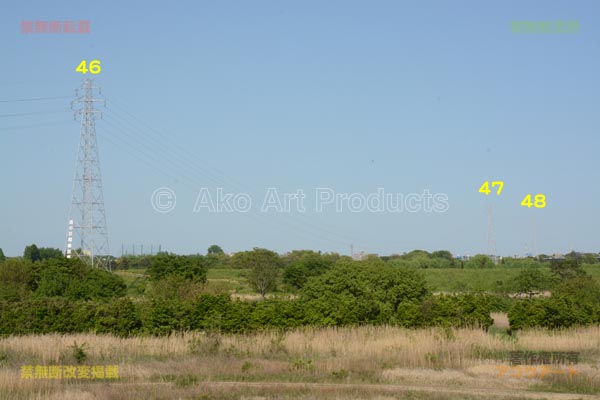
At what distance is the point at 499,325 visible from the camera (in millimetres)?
36969

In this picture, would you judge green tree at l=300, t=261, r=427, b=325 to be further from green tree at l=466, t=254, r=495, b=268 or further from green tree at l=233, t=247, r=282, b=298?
green tree at l=466, t=254, r=495, b=268

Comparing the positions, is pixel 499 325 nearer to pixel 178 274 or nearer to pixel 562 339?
pixel 562 339

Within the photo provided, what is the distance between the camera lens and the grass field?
18047 mm

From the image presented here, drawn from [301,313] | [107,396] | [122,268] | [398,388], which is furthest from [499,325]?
[122,268]

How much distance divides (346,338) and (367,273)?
1365cm

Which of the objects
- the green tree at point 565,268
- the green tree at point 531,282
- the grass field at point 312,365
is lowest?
the grass field at point 312,365

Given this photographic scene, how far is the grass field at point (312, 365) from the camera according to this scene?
1805 cm

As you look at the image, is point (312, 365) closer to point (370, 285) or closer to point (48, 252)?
point (370, 285)

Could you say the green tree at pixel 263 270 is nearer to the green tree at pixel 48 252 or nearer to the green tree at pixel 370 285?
the green tree at pixel 370 285

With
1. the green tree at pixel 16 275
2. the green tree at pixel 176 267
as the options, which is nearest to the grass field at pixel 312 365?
the green tree at pixel 16 275

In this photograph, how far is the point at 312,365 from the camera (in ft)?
69.5

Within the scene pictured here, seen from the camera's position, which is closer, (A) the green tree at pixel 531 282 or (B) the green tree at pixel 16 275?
(B) the green tree at pixel 16 275

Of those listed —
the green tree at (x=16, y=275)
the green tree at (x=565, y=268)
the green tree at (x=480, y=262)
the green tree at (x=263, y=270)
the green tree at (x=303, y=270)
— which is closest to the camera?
the green tree at (x=16, y=275)

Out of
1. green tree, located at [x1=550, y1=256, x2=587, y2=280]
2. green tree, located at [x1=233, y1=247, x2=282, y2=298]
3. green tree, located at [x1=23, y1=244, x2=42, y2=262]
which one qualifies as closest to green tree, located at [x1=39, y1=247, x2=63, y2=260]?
green tree, located at [x1=23, y1=244, x2=42, y2=262]
